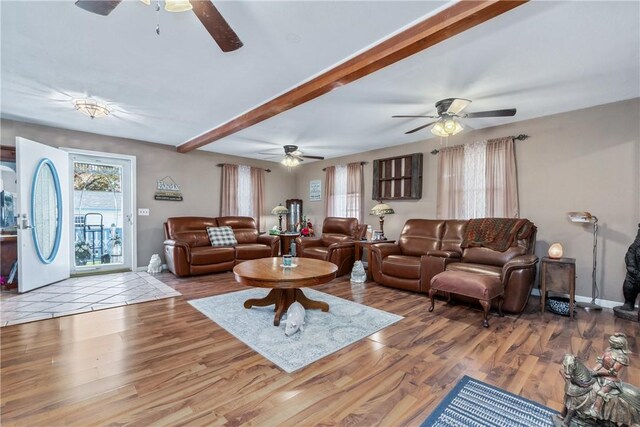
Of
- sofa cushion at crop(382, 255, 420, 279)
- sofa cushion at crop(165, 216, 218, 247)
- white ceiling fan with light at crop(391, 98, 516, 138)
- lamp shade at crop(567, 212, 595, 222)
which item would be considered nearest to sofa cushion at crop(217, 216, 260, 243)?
sofa cushion at crop(165, 216, 218, 247)

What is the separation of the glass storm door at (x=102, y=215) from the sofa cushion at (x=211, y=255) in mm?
1575

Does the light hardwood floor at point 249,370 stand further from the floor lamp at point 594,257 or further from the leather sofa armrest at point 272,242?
the leather sofa armrest at point 272,242

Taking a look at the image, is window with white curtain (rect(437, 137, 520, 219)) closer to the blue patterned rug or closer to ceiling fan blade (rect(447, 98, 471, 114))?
ceiling fan blade (rect(447, 98, 471, 114))

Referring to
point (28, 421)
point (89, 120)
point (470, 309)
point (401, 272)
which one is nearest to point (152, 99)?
point (89, 120)

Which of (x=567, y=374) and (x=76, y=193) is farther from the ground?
(x=76, y=193)

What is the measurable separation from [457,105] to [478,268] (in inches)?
76.8

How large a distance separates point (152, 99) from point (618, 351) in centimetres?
444

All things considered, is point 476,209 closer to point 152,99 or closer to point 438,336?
point 438,336

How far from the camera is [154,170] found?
546 cm

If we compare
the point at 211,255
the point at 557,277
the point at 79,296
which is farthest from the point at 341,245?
the point at 79,296

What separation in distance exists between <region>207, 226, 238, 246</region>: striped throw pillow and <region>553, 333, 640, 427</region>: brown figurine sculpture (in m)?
5.07

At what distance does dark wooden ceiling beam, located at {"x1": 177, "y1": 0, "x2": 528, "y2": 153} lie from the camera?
5.57ft

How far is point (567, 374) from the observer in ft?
4.13

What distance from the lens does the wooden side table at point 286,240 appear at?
6.11 metres
